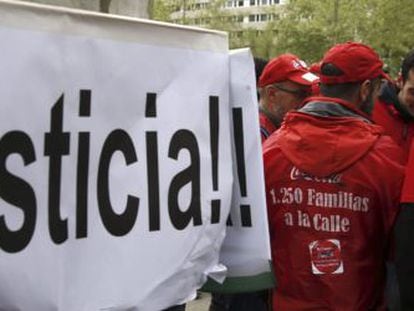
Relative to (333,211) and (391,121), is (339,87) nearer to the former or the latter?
(333,211)

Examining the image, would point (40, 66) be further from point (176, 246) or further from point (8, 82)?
point (176, 246)

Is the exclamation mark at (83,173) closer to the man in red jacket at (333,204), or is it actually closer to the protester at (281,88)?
the man in red jacket at (333,204)

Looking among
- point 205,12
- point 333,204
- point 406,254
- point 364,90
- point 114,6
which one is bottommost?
point 406,254

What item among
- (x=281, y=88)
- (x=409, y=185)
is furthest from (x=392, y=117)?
(x=409, y=185)

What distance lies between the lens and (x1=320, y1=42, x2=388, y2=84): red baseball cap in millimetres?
2348

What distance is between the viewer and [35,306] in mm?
1377

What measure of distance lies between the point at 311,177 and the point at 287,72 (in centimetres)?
129

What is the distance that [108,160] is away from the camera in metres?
1.52

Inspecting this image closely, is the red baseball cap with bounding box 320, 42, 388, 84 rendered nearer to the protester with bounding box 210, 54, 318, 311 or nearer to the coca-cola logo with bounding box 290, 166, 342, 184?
the coca-cola logo with bounding box 290, 166, 342, 184

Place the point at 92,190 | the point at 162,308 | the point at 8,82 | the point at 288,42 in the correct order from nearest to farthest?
the point at 8,82, the point at 92,190, the point at 162,308, the point at 288,42

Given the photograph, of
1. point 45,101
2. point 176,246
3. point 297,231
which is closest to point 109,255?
point 176,246

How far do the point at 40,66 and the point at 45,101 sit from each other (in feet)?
0.24

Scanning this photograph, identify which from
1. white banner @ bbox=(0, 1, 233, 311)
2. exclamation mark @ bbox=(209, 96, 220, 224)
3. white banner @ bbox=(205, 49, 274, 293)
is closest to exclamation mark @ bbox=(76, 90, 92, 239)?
white banner @ bbox=(0, 1, 233, 311)

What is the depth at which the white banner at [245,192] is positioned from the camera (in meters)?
1.83
